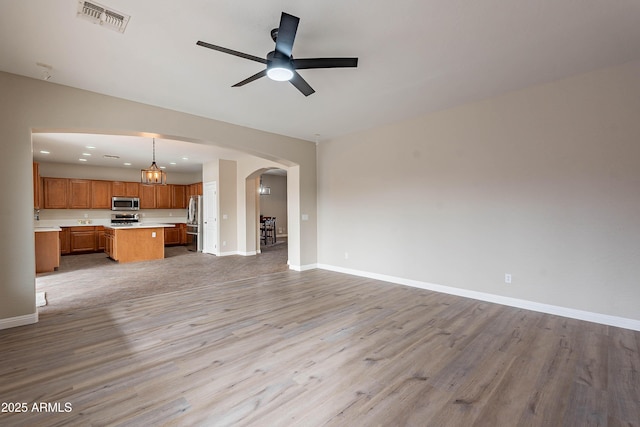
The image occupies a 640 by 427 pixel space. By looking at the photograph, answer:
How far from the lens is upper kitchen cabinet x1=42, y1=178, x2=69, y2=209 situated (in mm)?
8164

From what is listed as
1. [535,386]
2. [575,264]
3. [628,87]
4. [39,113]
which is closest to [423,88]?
[628,87]

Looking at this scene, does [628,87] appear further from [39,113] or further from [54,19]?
[39,113]

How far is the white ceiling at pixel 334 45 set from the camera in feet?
7.09

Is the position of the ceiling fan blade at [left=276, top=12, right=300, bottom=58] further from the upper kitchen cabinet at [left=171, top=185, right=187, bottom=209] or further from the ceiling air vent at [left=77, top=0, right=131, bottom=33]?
the upper kitchen cabinet at [left=171, top=185, right=187, bottom=209]

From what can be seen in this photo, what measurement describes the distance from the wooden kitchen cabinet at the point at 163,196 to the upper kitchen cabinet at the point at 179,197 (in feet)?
0.45

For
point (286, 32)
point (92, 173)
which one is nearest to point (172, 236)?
point (92, 173)

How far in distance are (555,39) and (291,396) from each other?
371 cm

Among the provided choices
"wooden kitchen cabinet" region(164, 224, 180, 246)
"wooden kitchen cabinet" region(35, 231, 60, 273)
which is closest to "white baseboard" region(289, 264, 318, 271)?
"wooden kitchen cabinet" region(35, 231, 60, 273)

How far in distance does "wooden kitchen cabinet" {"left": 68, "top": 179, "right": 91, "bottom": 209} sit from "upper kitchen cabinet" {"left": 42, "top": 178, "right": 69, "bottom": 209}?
13cm

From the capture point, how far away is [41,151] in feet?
22.5

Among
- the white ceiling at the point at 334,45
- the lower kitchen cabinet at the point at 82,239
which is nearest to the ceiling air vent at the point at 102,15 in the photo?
the white ceiling at the point at 334,45

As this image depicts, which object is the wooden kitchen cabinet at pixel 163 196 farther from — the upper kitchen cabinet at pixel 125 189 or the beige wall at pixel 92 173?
the upper kitchen cabinet at pixel 125 189

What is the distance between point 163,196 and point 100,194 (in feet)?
5.93

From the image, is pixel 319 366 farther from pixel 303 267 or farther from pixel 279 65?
pixel 303 267
